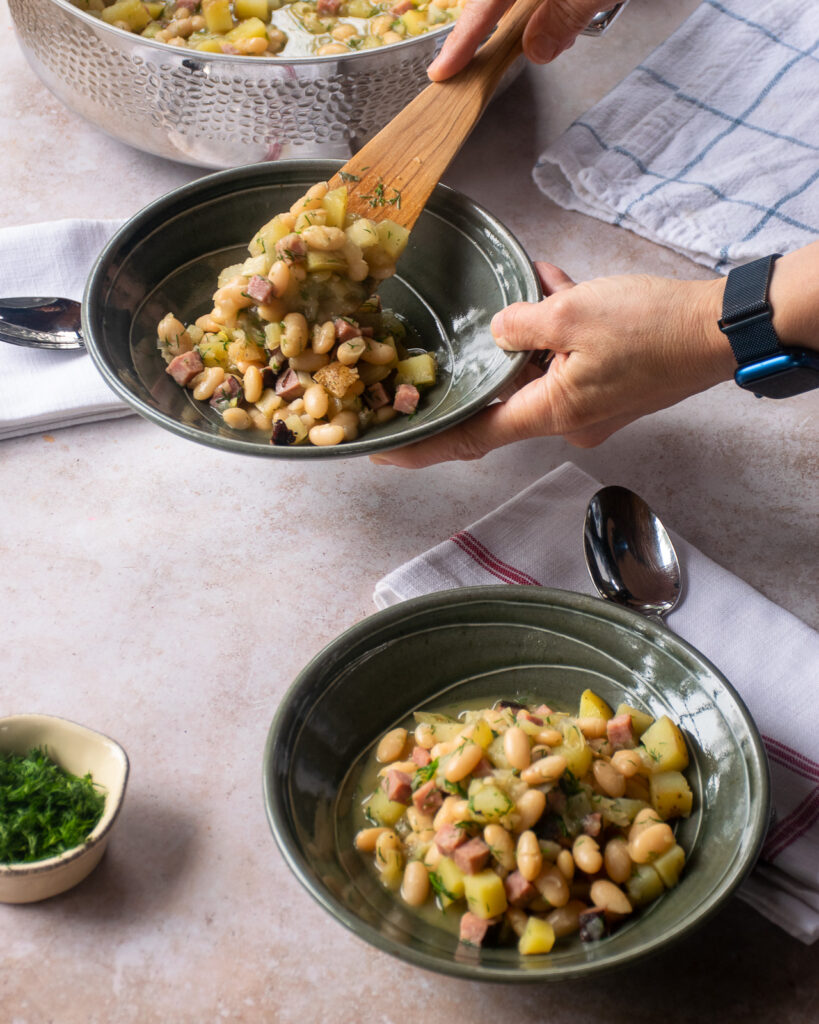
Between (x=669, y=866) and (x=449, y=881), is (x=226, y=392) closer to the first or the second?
(x=449, y=881)

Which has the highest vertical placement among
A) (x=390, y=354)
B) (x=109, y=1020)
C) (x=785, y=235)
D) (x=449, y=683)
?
(x=785, y=235)

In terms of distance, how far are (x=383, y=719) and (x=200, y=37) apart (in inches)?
60.1

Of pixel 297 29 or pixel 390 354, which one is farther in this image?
pixel 297 29

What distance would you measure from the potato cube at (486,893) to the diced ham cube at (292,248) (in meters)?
0.97

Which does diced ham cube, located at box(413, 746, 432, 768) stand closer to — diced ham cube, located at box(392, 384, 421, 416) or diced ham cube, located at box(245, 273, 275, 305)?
diced ham cube, located at box(392, 384, 421, 416)

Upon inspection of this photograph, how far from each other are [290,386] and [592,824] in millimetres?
842

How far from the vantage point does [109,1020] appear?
1.24 meters

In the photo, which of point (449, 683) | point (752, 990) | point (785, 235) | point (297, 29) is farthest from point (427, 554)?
point (297, 29)

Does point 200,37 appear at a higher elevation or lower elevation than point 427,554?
higher

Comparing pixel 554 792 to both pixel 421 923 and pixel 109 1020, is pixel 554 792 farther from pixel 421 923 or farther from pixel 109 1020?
pixel 109 1020

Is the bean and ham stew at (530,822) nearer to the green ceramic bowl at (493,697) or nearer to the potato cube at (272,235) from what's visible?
the green ceramic bowl at (493,697)

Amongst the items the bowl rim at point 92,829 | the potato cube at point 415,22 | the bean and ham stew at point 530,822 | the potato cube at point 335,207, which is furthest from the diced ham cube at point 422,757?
the potato cube at point 415,22

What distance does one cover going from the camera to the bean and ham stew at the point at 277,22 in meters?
2.08

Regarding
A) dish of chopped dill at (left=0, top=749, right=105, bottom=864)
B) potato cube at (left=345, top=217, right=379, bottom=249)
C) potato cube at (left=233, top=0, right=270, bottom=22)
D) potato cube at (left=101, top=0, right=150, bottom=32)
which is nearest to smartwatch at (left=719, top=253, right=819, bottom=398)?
potato cube at (left=345, top=217, right=379, bottom=249)
